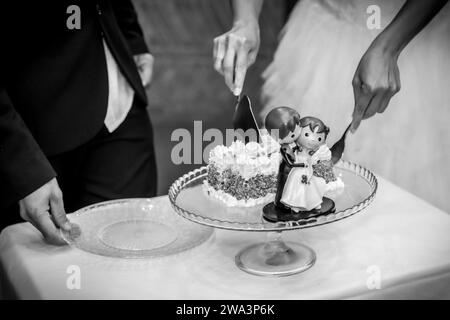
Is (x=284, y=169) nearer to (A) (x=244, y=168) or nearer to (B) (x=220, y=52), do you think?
(A) (x=244, y=168)

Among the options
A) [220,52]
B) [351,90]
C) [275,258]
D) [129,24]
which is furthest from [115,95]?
[275,258]

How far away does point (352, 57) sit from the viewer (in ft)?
5.74

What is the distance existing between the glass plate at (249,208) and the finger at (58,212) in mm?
220

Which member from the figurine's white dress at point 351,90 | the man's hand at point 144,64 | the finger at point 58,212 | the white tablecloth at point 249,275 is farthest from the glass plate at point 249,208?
the man's hand at point 144,64

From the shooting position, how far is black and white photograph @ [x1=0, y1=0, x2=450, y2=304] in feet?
3.75

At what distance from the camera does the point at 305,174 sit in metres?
1.13

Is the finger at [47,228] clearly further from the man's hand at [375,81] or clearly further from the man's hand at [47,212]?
the man's hand at [375,81]

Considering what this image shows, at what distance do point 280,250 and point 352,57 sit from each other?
715 millimetres

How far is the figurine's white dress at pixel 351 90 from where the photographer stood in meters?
1.60

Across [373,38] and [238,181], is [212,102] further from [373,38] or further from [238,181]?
[238,181]

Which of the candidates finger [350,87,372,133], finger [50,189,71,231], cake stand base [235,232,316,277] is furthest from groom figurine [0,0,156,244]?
finger [350,87,372,133]

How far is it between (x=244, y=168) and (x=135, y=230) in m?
0.29

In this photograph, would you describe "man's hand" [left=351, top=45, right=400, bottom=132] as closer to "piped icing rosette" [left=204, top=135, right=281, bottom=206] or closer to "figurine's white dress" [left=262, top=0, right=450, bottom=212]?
"figurine's white dress" [left=262, top=0, right=450, bottom=212]

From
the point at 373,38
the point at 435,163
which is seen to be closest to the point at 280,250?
the point at 435,163
